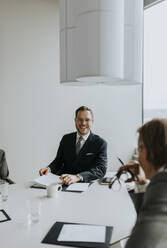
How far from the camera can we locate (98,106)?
3.85 meters

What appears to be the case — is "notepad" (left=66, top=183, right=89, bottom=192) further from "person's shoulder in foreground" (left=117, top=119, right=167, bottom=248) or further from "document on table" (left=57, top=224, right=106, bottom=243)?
"person's shoulder in foreground" (left=117, top=119, right=167, bottom=248)

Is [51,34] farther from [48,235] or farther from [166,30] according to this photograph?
[48,235]

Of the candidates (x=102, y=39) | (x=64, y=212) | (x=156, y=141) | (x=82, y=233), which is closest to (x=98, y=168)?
(x=64, y=212)

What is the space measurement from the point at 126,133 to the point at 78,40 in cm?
255

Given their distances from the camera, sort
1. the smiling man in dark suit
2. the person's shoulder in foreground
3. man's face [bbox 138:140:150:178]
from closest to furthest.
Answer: the person's shoulder in foreground, man's face [bbox 138:140:150:178], the smiling man in dark suit

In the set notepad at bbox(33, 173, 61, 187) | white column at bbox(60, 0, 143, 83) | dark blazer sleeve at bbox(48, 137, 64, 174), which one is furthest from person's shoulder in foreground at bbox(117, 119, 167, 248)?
dark blazer sleeve at bbox(48, 137, 64, 174)

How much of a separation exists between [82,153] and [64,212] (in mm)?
1057

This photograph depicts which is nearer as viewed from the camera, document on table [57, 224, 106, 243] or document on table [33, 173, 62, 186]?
document on table [57, 224, 106, 243]

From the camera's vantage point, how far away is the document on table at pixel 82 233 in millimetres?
1305

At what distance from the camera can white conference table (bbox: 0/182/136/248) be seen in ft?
4.40

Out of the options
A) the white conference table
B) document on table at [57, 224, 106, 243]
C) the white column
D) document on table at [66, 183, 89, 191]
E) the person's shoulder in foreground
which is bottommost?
document on table at [66, 183, 89, 191]

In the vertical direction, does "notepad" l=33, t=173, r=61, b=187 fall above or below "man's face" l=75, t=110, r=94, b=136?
below

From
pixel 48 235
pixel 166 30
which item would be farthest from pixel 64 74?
pixel 166 30

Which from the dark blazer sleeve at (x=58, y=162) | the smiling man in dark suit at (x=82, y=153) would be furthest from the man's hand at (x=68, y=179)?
the dark blazer sleeve at (x=58, y=162)
